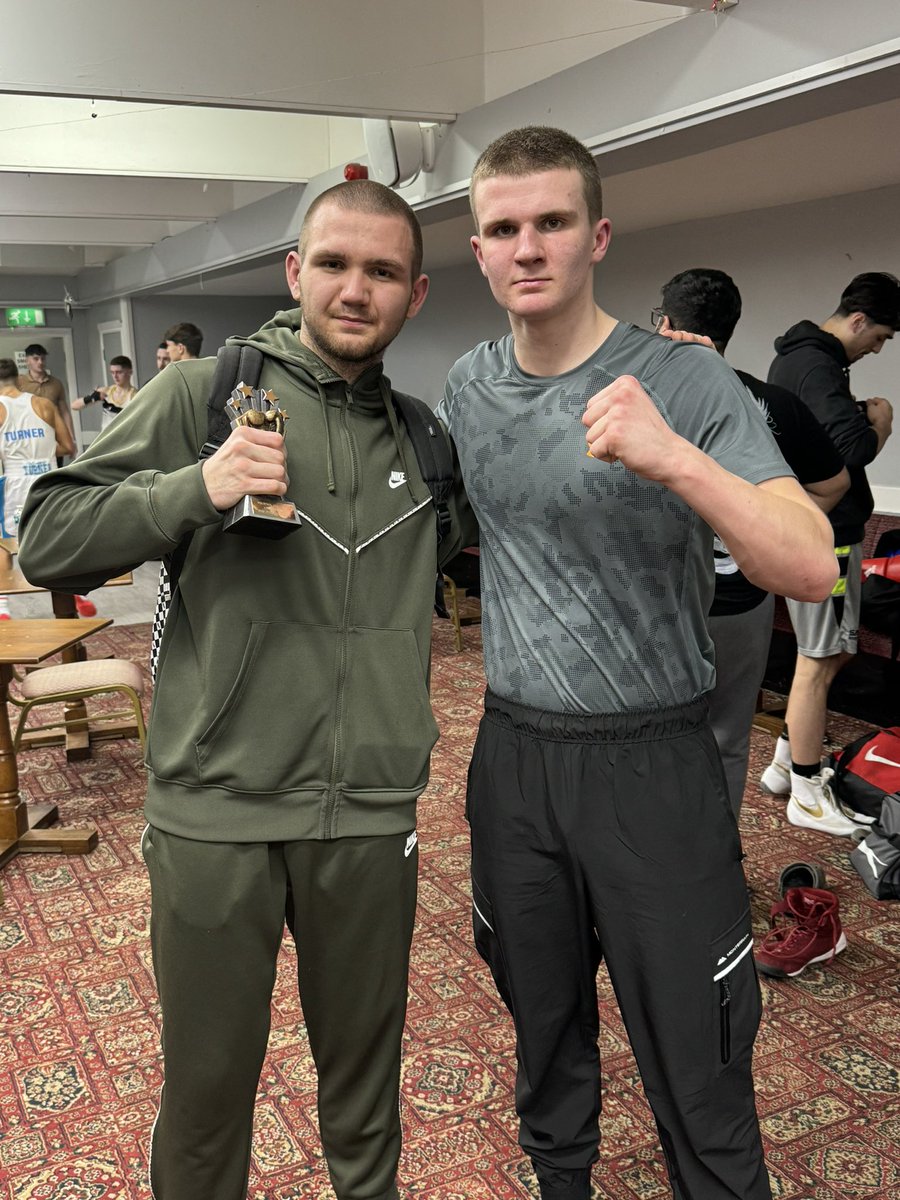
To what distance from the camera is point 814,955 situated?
3.14 meters

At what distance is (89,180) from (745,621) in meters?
7.88

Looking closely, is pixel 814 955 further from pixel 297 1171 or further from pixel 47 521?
pixel 47 521

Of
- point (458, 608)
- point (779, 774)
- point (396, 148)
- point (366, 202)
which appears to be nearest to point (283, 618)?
point (366, 202)

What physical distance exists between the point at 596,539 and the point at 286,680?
1.71 ft

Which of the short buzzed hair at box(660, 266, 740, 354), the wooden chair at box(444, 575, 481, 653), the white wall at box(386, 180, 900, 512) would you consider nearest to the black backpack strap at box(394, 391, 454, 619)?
the short buzzed hair at box(660, 266, 740, 354)

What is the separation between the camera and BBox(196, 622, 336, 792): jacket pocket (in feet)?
5.24

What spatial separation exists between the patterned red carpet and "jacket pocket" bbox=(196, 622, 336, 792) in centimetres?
119

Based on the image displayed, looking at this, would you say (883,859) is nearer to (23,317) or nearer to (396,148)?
(396,148)

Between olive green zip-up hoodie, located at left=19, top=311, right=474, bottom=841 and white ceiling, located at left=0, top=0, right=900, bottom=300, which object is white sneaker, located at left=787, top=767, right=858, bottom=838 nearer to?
white ceiling, located at left=0, top=0, right=900, bottom=300

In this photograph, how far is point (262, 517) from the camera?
144 cm

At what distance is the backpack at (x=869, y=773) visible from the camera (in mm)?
3979

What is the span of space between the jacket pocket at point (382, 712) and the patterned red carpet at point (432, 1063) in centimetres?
114

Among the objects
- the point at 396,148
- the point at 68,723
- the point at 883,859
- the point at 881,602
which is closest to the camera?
the point at 883,859

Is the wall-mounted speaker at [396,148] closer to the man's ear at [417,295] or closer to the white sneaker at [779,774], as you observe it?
the white sneaker at [779,774]
